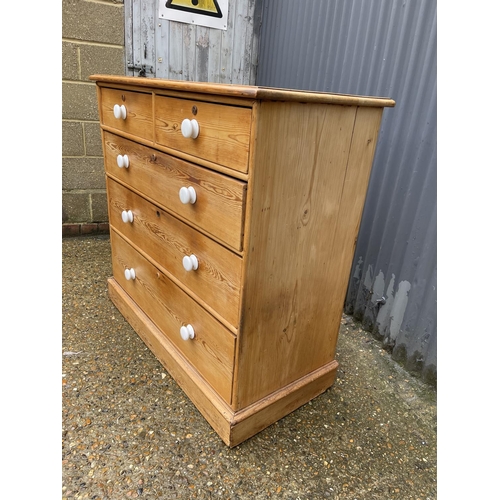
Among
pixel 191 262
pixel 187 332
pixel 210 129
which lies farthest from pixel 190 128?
pixel 187 332

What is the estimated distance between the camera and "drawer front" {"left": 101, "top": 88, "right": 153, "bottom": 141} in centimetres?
152

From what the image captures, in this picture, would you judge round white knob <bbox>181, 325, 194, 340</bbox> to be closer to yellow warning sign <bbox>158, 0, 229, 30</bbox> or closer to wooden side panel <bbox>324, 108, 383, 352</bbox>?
wooden side panel <bbox>324, 108, 383, 352</bbox>

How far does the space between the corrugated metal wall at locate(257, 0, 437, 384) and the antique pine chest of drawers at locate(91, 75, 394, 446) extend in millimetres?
431

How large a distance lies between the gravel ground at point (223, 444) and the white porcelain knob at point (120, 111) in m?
1.08

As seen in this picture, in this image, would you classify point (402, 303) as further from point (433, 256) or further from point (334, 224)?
point (334, 224)

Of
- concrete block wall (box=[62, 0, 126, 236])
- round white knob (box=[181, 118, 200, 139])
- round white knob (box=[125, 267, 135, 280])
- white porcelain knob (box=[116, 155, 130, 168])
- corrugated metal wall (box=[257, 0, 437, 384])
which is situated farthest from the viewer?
concrete block wall (box=[62, 0, 126, 236])

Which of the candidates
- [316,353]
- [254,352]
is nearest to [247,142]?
[254,352]

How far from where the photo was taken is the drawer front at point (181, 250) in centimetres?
128

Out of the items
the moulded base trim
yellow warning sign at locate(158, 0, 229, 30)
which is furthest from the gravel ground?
yellow warning sign at locate(158, 0, 229, 30)

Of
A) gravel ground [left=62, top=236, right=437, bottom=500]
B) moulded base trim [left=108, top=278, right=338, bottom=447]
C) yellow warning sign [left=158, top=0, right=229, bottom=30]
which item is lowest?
gravel ground [left=62, top=236, right=437, bottom=500]

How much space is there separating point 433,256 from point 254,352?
0.89 metres

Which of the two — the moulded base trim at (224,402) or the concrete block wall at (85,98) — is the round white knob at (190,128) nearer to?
the moulded base trim at (224,402)

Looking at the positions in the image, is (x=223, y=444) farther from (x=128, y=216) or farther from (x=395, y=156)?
(x=395, y=156)

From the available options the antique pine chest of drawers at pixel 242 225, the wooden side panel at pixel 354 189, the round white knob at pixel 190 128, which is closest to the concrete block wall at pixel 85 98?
the antique pine chest of drawers at pixel 242 225
